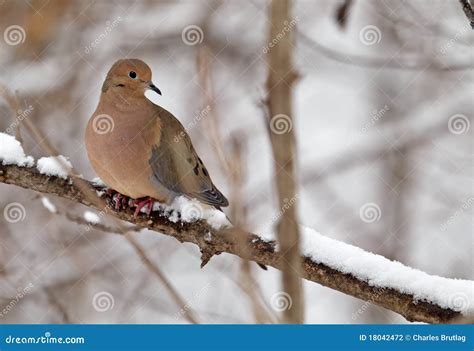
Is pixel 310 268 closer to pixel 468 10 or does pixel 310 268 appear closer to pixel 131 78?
pixel 468 10

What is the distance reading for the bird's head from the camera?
3.80 meters

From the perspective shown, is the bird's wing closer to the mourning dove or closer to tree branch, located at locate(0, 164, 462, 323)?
the mourning dove

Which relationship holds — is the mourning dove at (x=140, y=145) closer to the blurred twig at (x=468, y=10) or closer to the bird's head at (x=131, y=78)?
the bird's head at (x=131, y=78)

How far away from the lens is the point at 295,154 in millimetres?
1360

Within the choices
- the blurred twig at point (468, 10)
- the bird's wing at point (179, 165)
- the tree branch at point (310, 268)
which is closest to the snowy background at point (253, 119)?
the bird's wing at point (179, 165)

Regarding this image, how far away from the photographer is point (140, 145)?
12.6ft

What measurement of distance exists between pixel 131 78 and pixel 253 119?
84cm

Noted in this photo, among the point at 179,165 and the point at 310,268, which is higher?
the point at 179,165

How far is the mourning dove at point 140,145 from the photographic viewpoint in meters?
3.77

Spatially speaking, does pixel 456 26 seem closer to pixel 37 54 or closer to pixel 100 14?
pixel 100 14

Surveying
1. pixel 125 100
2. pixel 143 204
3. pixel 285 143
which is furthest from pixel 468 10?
pixel 125 100

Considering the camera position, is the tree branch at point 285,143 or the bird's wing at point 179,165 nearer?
the tree branch at point 285,143

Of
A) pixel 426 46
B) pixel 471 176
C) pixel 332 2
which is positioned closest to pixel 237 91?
pixel 332 2

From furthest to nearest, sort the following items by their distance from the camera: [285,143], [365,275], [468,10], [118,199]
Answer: [118,199], [365,275], [468,10], [285,143]
